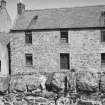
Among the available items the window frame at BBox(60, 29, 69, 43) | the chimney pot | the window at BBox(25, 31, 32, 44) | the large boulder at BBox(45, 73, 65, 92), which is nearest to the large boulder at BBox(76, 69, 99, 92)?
the large boulder at BBox(45, 73, 65, 92)

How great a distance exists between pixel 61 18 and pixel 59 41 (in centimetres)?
381

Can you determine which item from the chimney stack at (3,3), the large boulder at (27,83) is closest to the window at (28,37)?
the large boulder at (27,83)

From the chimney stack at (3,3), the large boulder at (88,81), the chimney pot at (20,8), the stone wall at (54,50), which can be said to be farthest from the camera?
the chimney stack at (3,3)

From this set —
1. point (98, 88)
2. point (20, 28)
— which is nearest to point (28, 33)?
point (20, 28)

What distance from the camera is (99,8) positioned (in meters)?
25.7

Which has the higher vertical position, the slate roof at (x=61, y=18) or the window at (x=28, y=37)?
the slate roof at (x=61, y=18)

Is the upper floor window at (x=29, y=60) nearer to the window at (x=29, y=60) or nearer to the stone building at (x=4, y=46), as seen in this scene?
the window at (x=29, y=60)

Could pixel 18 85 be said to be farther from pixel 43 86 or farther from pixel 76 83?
pixel 76 83

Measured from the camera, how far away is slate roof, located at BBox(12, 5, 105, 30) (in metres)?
24.5

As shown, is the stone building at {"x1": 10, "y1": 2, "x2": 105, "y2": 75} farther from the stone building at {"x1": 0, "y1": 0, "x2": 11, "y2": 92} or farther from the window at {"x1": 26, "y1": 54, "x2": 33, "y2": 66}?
the stone building at {"x1": 0, "y1": 0, "x2": 11, "y2": 92}

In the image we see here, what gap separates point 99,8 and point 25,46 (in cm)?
1219

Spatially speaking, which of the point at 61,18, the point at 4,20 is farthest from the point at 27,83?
the point at 4,20

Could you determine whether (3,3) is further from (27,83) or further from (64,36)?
(27,83)

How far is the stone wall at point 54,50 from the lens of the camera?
23.4 metres
